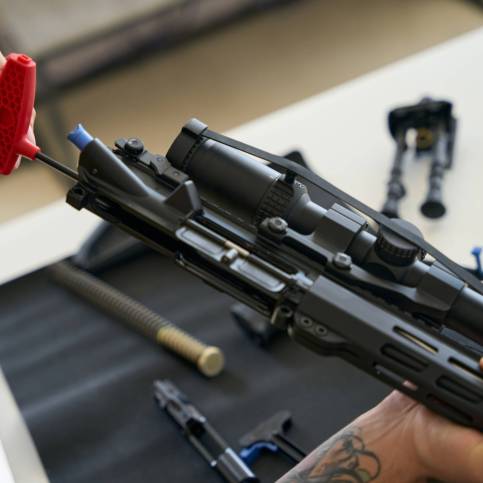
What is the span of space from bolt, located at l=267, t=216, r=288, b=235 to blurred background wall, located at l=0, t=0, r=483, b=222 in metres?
1.87

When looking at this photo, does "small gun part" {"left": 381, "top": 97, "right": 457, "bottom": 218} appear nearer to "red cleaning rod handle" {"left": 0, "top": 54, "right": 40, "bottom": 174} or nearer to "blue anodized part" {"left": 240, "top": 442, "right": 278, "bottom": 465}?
"blue anodized part" {"left": 240, "top": 442, "right": 278, "bottom": 465}

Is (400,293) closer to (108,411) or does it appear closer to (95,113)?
(108,411)

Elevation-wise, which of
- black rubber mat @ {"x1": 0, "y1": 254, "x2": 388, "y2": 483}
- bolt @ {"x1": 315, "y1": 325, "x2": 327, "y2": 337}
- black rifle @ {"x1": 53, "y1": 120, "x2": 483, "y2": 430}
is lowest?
black rubber mat @ {"x1": 0, "y1": 254, "x2": 388, "y2": 483}

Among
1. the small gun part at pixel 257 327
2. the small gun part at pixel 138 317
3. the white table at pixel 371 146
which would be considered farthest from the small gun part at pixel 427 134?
the small gun part at pixel 138 317

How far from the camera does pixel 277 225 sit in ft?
3.21

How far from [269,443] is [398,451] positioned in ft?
0.92

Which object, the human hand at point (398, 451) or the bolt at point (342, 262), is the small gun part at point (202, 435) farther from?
the bolt at point (342, 262)

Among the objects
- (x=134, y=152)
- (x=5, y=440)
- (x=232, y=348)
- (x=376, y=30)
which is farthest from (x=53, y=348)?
(x=376, y=30)

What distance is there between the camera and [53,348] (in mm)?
1530

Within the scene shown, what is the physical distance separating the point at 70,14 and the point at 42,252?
4.26 feet

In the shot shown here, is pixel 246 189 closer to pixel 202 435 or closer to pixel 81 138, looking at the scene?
pixel 81 138

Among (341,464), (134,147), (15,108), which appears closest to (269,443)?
(341,464)

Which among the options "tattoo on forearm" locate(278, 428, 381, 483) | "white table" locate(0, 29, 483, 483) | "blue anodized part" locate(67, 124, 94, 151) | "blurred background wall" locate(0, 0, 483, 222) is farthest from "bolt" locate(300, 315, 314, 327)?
"blurred background wall" locate(0, 0, 483, 222)

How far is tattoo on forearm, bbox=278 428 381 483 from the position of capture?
1064 millimetres
